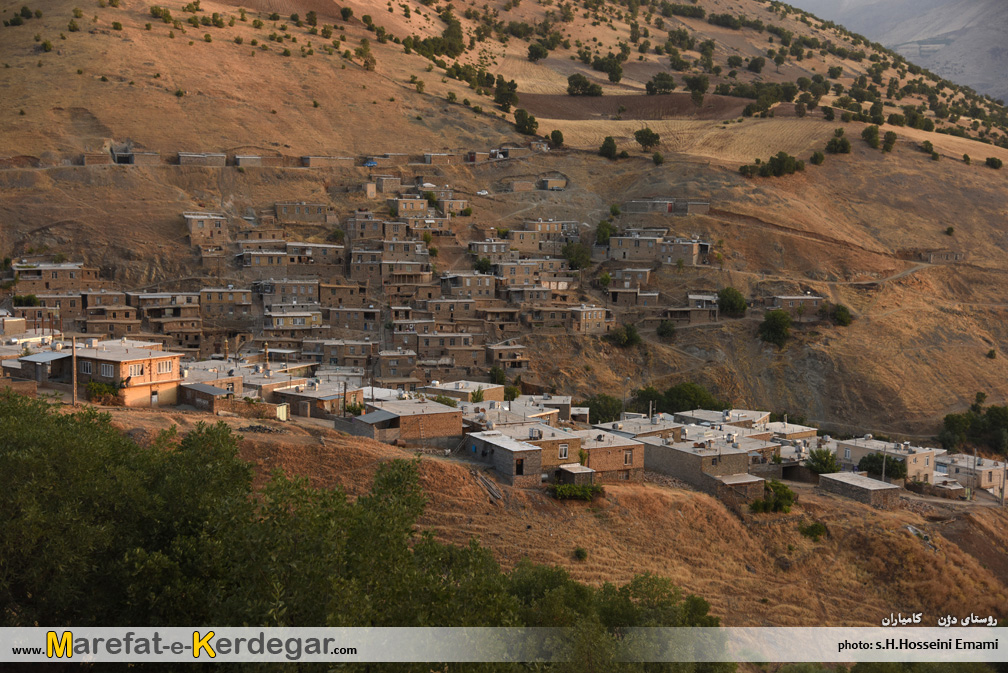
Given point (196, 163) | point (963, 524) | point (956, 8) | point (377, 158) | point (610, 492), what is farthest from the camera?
point (956, 8)

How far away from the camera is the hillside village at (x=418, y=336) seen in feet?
81.1

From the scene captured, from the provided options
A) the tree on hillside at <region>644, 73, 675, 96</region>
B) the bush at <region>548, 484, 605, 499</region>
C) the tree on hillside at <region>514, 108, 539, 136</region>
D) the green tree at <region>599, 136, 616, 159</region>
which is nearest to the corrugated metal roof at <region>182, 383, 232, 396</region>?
the bush at <region>548, 484, 605, 499</region>

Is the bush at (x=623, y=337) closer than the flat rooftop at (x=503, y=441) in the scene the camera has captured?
No

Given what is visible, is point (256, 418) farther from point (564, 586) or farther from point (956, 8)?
point (956, 8)

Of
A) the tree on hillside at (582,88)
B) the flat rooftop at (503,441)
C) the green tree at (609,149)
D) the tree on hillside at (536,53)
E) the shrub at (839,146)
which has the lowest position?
the flat rooftop at (503,441)

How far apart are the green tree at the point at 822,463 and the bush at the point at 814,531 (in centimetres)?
465

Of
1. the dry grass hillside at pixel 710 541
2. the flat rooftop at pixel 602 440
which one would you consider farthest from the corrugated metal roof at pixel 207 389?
the flat rooftop at pixel 602 440

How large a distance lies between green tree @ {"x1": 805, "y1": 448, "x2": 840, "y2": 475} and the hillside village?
204 mm

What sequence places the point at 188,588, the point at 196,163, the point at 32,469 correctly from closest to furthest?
the point at 188,588, the point at 32,469, the point at 196,163

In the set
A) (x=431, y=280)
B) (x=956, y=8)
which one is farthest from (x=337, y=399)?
(x=956, y=8)

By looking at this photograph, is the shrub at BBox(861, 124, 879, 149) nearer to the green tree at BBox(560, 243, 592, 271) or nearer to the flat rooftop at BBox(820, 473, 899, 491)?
the green tree at BBox(560, 243, 592, 271)

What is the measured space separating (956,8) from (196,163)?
17636 cm

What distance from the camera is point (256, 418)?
24.2 meters

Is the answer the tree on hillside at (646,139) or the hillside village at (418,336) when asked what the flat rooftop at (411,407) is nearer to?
the hillside village at (418,336)
